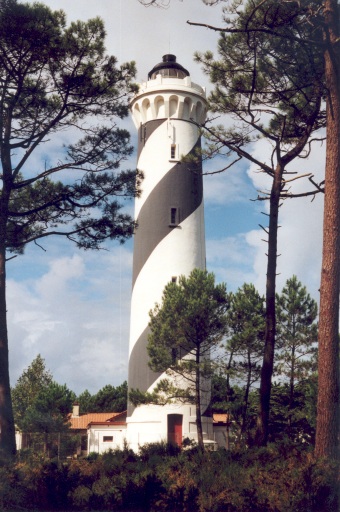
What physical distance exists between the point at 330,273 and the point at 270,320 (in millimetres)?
3540

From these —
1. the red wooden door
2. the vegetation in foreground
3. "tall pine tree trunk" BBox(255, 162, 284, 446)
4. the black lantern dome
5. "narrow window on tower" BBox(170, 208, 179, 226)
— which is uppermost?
the black lantern dome

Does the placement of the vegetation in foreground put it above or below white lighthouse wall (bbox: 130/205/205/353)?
below

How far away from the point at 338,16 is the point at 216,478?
7.33 m

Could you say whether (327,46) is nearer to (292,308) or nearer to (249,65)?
(249,65)

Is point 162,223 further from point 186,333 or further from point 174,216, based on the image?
point 186,333

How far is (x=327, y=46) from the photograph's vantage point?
31.8 ft

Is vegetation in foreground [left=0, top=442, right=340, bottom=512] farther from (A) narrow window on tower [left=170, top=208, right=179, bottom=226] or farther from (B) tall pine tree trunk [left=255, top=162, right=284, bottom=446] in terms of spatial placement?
(A) narrow window on tower [left=170, top=208, right=179, bottom=226]

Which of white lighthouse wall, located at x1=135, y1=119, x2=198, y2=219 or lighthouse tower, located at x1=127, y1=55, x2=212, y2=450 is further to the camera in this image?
white lighthouse wall, located at x1=135, y1=119, x2=198, y2=219

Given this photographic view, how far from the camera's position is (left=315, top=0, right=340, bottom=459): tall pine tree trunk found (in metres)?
8.71

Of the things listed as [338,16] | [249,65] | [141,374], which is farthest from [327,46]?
[141,374]

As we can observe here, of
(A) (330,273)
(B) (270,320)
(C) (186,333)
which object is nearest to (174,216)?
(C) (186,333)

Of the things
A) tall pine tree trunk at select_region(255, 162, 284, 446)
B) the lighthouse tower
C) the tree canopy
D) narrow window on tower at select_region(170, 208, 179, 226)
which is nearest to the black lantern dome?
the lighthouse tower

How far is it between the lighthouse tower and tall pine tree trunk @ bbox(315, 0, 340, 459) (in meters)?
15.5

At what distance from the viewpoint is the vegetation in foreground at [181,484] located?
690 centimetres
